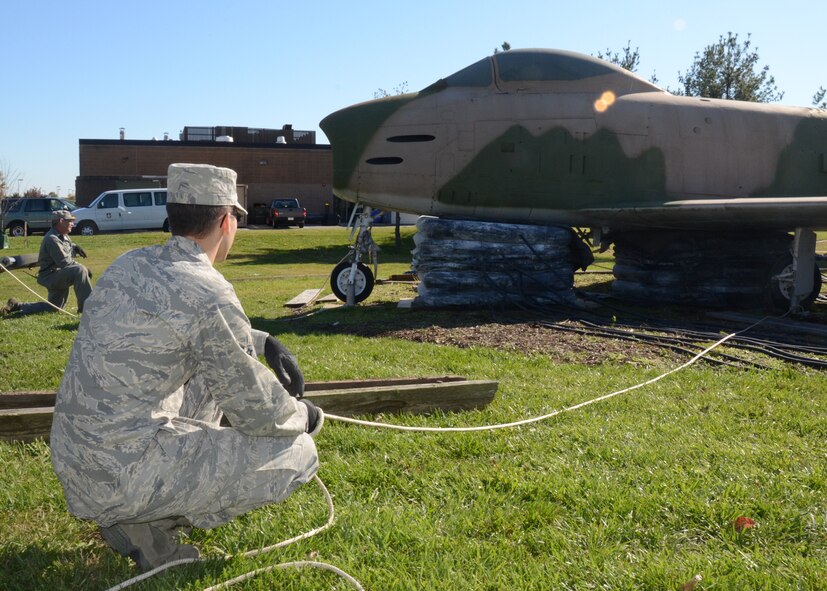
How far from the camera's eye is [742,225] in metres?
10.8

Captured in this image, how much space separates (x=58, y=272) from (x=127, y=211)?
2356 cm

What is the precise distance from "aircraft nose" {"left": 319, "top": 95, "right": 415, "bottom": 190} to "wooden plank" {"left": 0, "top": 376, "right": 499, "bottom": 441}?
6.06 metres

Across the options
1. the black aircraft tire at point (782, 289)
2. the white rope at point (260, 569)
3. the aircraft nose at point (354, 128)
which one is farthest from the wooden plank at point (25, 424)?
the black aircraft tire at point (782, 289)

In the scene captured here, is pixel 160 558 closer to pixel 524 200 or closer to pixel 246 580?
pixel 246 580

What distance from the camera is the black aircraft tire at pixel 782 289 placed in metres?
10.5

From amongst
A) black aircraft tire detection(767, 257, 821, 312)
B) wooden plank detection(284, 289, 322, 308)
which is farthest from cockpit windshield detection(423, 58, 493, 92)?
black aircraft tire detection(767, 257, 821, 312)

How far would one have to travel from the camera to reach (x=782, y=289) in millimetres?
10508

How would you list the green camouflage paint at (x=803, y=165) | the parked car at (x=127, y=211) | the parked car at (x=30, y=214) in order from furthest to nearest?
the parked car at (x=30, y=214) → the parked car at (x=127, y=211) → the green camouflage paint at (x=803, y=165)

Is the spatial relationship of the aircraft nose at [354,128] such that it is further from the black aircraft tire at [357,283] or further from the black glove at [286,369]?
the black glove at [286,369]

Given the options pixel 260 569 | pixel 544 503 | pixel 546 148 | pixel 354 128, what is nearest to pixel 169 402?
pixel 260 569

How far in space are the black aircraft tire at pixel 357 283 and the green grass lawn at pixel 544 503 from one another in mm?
5323

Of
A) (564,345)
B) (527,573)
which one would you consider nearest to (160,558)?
(527,573)

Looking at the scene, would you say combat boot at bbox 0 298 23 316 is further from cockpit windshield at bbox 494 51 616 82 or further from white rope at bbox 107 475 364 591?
white rope at bbox 107 475 364 591

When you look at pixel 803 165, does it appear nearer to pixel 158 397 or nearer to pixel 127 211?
pixel 158 397
